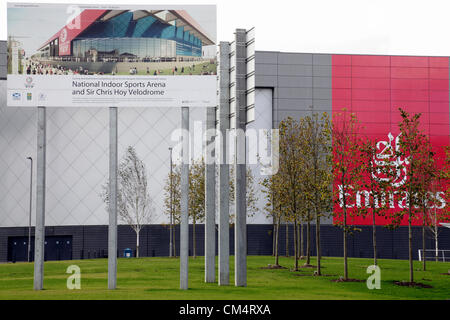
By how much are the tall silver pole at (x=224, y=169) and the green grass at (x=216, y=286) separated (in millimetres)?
1003

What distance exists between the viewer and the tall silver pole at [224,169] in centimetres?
2602

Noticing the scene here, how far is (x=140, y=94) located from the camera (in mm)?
24188

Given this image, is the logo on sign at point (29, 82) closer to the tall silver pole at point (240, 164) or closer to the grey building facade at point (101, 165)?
the tall silver pole at point (240, 164)

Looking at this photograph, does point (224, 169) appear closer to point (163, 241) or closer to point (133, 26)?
point (133, 26)

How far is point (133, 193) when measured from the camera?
6600 cm

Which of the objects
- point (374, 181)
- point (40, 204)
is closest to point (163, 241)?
point (374, 181)

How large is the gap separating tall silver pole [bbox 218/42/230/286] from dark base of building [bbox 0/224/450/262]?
40.4 metres

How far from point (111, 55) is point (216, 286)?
8953 mm

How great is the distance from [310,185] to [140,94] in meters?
16.1

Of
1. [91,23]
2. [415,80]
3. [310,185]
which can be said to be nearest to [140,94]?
[91,23]

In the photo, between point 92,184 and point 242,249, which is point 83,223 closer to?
point 92,184

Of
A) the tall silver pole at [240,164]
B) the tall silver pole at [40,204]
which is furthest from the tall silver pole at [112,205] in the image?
the tall silver pole at [240,164]

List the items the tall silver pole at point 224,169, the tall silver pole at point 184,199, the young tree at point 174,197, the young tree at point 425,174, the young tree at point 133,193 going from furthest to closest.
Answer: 1. the young tree at point 133,193
2. the young tree at point 174,197
3. the young tree at point 425,174
4. the tall silver pole at point 224,169
5. the tall silver pole at point 184,199

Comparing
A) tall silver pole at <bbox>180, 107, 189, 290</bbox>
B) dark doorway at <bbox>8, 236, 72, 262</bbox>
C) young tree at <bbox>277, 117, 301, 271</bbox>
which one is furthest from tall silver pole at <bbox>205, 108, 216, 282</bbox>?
dark doorway at <bbox>8, 236, 72, 262</bbox>
